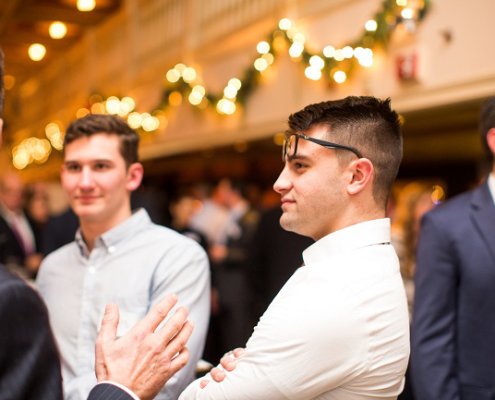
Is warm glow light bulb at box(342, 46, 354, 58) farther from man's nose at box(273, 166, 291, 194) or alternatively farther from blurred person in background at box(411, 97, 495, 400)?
man's nose at box(273, 166, 291, 194)

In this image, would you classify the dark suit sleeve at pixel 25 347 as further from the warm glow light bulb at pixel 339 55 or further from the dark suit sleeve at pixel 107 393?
the warm glow light bulb at pixel 339 55

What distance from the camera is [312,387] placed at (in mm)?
1288

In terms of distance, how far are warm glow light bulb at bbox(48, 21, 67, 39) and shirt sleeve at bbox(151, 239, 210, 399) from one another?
9.74 meters

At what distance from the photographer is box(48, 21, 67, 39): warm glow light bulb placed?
35.8 feet

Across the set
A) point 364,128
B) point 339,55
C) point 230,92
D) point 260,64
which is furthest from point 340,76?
point 364,128

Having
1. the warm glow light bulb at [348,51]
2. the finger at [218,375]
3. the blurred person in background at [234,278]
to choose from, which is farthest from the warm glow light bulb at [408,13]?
the finger at [218,375]

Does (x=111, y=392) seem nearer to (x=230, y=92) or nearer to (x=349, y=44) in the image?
(x=349, y=44)

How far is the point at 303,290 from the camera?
1.33 metres

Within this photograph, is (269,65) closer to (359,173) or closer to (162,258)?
(162,258)

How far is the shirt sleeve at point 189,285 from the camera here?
1.94 metres

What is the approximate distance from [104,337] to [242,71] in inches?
219

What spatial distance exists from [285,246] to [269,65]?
10.2 ft

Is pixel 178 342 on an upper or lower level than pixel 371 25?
lower

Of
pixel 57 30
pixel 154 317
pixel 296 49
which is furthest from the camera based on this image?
pixel 57 30
